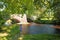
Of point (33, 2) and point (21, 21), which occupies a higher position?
point (33, 2)

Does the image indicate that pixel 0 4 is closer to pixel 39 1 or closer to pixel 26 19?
pixel 39 1

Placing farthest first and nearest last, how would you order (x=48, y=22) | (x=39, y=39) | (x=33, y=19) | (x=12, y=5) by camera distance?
(x=33, y=19) < (x=48, y=22) < (x=39, y=39) < (x=12, y=5)

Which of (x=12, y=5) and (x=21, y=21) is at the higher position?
(x=12, y=5)

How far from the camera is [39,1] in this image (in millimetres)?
3127

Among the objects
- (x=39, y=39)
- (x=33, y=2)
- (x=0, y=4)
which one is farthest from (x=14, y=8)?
(x=39, y=39)

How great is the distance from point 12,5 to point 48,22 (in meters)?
23.8

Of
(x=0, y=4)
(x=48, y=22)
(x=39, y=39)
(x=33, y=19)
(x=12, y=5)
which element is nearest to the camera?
(x=12, y=5)

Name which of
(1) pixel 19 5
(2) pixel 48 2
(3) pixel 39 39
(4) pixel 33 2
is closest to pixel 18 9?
(1) pixel 19 5

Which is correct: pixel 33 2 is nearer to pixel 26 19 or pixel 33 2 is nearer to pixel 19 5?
pixel 19 5

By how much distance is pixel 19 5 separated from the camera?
327 centimetres

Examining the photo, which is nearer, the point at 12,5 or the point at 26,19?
the point at 12,5

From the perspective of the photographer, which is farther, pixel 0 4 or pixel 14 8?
pixel 0 4

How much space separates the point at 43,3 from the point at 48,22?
2364cm

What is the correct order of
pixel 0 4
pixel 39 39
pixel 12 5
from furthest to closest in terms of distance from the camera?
pixel 39 39, pixel 0 4, pixel 12 5
